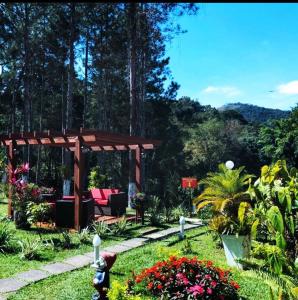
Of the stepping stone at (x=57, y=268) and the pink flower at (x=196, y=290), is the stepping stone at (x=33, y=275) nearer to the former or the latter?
the stepping stone at (x=57, y=268)

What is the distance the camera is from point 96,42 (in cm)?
2098

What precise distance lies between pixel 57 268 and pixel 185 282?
8.18 feet

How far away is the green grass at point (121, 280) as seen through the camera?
15.4 feet

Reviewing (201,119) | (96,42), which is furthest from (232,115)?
(96,42)

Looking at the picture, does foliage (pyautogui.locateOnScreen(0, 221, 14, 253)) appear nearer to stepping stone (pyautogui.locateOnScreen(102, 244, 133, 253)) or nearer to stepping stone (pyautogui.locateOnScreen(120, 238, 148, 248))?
stepping stone (pyautogui.locateOnScreen(102, 244, 133, 253))

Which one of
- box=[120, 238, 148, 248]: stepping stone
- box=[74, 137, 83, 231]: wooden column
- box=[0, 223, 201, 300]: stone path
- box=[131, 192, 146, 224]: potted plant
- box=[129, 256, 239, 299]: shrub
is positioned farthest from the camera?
box=[131, 192, 146, 224]: potted plant

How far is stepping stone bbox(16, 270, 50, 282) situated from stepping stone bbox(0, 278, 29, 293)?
12 centimetres

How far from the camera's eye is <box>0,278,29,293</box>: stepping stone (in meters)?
4.86

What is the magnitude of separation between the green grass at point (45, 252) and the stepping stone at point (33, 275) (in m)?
0.18

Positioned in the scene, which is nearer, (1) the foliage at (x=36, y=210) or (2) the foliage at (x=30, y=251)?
(2) the foliage at (x=30, y=251)

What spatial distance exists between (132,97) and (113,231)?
288 inches

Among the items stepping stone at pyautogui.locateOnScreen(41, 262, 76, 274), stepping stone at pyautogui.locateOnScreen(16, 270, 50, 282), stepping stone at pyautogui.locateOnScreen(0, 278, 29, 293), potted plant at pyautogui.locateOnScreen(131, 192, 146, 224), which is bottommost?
stepping stone at pyautogui.locateOnScreen(41, 262, 76, 274)

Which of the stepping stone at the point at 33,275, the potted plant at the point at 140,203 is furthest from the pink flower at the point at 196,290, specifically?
the potted plant at the point at 140,203

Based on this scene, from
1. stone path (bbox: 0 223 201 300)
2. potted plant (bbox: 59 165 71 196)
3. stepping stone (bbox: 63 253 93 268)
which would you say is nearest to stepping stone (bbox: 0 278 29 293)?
stone path (bbox: 0 223 201 300)
